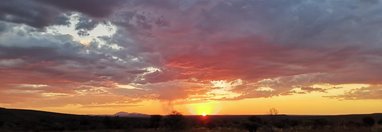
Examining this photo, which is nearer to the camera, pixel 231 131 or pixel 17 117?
pixel 231 131

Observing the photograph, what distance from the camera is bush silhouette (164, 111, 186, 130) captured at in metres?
72.5

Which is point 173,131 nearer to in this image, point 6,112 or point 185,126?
point 185,126

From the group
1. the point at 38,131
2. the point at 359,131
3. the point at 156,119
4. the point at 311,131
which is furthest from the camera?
the point at 156,119

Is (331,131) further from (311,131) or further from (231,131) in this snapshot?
(231,131)

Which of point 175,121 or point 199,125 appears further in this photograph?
point 199,125

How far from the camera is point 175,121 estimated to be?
74812 millimetres

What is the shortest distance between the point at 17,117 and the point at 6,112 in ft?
30.7

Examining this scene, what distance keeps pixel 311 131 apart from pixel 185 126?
21.1 m

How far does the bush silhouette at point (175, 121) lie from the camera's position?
72.5m

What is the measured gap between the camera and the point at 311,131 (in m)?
56.8

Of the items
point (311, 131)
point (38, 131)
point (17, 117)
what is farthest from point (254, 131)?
point (17, 117)

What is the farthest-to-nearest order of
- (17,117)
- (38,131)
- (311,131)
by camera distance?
(17,117)
(38,131)
(311,131)

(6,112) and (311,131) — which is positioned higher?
(6,112)

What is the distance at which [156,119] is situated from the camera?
103062 mm
